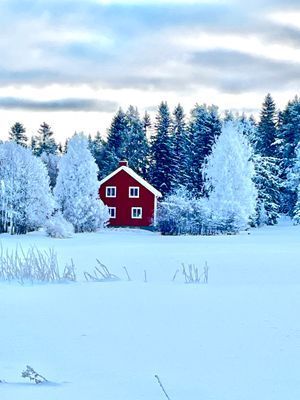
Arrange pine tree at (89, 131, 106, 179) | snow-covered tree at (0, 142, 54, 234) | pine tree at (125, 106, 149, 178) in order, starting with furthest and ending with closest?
pine tree at (89, 131, 106, 179), pine tree at (125, 106, 149, 178), snow-covered tree at (0, 142, 54, 234)

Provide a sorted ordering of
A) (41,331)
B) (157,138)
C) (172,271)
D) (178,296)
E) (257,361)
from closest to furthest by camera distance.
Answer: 1. (257,361)
2. (41,331)
3. (178,296)
4. (172,271)
5. (157,138)

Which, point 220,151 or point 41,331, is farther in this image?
point 220,151

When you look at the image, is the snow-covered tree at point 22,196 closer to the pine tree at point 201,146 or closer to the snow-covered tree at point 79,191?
the snow-covered tree at point 79,191

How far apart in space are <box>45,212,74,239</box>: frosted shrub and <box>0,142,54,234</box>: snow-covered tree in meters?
2.15

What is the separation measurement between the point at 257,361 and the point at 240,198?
136 feet

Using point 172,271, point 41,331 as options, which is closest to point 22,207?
point 172,271

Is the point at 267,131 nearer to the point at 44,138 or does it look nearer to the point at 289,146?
the point at 289,146

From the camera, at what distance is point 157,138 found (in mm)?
70250

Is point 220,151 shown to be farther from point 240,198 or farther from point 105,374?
point 105,374

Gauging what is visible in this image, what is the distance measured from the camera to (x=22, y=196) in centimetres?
4328

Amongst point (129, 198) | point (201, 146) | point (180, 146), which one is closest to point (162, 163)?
point (180, 146)

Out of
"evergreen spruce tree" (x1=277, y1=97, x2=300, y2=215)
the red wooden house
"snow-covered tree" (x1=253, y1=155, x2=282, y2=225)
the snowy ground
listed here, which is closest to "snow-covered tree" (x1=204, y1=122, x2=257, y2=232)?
"snow-covered tree" (x1=253, y1=155, x2=282, y2=225)

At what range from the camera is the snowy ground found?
19.2 feet

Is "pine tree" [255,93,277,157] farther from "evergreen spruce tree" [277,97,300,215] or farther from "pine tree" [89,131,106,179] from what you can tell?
"pine tree" [89,131,106,179]
